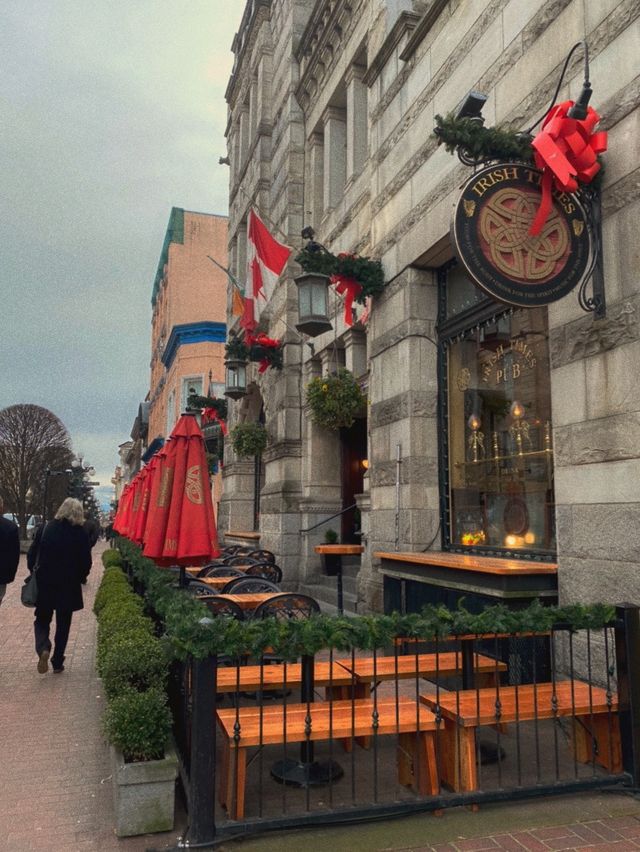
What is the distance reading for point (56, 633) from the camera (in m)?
7.68

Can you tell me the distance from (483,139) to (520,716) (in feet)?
15.5

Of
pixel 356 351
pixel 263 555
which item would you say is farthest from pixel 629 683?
pixel 263 555

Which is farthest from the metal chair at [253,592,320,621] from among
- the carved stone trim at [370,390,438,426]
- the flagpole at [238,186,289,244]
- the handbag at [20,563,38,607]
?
the flagpole at [238,186,289,244]

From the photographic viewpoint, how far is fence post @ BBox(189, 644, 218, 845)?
11.7ft

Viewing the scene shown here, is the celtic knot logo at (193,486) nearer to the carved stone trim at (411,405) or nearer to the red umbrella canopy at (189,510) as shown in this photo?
the red umbrella canopy at (189,510)

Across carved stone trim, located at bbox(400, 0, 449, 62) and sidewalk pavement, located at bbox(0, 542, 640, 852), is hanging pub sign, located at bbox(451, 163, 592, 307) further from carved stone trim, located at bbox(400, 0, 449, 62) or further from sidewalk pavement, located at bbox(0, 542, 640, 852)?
carved stone trim, located at bbox(400, 0, 449, 62)

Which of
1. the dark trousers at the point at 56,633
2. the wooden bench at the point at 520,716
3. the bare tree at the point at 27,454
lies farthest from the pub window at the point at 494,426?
the bare tree at the point at 27,454

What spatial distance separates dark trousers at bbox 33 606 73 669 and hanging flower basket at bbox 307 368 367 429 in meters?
5.54

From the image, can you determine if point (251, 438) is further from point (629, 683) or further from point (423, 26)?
point (629, 683)

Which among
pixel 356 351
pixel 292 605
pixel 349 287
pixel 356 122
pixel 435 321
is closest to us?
pixel 292 605

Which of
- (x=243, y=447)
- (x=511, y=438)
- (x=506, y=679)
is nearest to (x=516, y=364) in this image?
(x=511, y=438)

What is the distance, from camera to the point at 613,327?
5.71 m

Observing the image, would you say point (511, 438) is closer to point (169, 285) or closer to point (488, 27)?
point (488, 27)

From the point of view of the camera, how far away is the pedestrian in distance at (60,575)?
751 centimetres
